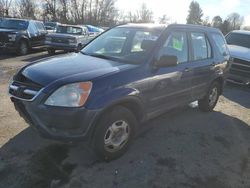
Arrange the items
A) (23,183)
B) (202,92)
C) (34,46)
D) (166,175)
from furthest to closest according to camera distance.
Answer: (34,46) < (202,92) < (166,175) < (23,183)

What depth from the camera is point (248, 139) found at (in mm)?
5551

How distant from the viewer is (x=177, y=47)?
516 cm

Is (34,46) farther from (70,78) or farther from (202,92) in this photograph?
(70,78)

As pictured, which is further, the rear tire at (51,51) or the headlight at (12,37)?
the rear tire at (51,51)

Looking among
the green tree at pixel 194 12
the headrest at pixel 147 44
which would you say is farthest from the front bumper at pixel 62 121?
the green tree at pixel 194 12

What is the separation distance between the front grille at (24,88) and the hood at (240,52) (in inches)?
318

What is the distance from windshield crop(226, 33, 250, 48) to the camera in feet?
37.3

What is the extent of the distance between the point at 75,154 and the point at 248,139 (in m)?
3.20

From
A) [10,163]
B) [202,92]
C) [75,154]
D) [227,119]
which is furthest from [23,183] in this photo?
[227,119]

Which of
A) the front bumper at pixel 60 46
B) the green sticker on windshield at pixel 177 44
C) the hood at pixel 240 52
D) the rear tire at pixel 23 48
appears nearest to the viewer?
the green sticker on windshield at pixel 177 44

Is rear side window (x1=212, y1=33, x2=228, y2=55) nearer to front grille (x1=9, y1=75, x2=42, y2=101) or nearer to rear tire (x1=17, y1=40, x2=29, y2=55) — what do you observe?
front grille (x1=9, y1=75, x2=42, y2=101)

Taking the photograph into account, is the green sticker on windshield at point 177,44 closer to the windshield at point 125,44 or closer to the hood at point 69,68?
the windshield at point 125,44

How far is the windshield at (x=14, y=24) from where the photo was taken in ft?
51.6

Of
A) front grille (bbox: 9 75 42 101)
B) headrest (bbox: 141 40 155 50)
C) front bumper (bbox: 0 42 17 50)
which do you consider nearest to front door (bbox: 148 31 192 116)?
headrest (bbox: 141 40 155 50)
